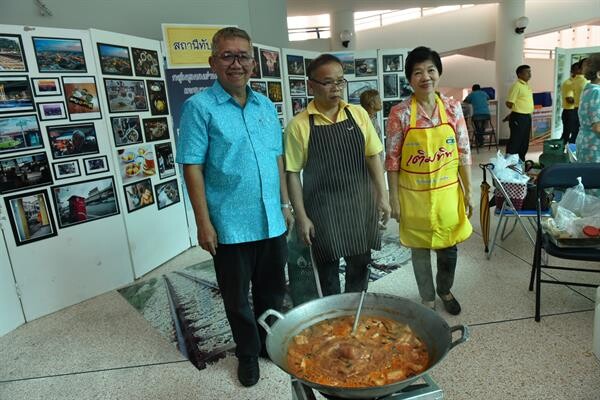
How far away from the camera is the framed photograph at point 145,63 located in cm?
345

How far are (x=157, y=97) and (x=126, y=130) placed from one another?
18.7 inches

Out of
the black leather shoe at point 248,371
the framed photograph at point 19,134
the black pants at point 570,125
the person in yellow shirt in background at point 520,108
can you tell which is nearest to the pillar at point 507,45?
the black pants at point 570,125

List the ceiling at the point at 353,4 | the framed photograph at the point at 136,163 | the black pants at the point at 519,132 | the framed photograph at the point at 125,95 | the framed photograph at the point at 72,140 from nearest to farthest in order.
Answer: the framed photograph at the point at 72,140 → the framed photograph at the point at 125,95 → the framed photograph at the point at 136,163 → the black pants at the point at 519,132 → the ceiling at the point at 353,4

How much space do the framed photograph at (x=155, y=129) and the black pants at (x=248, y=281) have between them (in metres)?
2.03

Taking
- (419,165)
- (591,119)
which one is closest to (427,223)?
(419,165)

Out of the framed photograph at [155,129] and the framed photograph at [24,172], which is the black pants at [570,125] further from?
the framed photograph at [24,172]

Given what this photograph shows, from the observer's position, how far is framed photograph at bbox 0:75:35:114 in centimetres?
267

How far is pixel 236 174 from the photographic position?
1828 millimetres

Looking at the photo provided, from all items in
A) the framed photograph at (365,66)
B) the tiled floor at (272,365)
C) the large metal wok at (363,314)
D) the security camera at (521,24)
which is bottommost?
the tiled floor at (272,365)

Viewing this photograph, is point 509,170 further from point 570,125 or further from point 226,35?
point 570,125

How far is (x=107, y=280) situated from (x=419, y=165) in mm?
2662

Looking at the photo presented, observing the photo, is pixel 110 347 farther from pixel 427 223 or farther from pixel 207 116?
pixel 427 223

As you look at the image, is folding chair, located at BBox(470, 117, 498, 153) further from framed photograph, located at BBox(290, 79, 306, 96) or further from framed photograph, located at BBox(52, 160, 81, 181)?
framed photograph, located at BBox(52, 160, 81, 181)

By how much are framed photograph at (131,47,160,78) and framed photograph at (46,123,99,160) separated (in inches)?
26.9
